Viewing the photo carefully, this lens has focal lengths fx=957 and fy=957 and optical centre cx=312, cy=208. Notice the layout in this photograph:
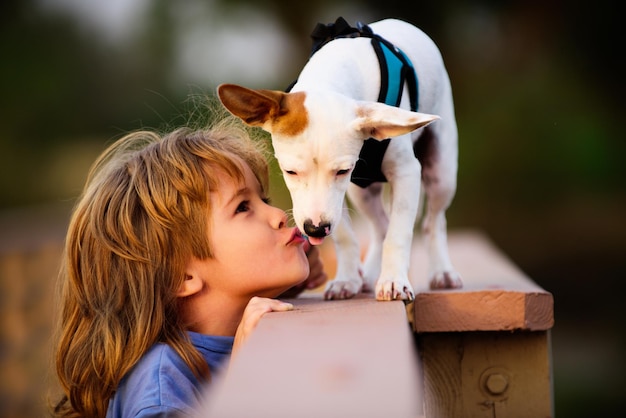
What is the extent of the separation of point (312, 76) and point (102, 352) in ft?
2.99

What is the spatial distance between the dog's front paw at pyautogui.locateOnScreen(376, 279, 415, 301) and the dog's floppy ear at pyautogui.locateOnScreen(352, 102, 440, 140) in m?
0.38

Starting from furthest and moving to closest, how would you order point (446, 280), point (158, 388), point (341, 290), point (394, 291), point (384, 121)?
point (446, 280), point (341, 290), point (384, 121), point (394, 291), point (158, 388)

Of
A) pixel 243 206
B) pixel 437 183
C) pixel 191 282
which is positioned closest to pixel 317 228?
pixel 243 206

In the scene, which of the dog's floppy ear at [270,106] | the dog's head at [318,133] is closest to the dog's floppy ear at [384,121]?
the dog's head at [318,133]

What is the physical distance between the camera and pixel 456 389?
7.80ft

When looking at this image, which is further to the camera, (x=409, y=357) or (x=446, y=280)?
(x=446, y=280)

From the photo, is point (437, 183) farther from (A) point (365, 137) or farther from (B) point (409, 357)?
(B) point (409, 357)

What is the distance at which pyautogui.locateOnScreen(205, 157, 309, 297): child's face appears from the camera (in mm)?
2436

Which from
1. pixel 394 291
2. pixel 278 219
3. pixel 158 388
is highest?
pixel 278 219

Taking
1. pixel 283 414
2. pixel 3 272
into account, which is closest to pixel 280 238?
pixel 283 414

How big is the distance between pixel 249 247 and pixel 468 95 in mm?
7633

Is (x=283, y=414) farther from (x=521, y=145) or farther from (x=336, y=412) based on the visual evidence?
(x=521, y=145)

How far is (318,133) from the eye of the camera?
7.89 ft

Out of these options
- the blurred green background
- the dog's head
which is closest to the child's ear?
the dog's head
